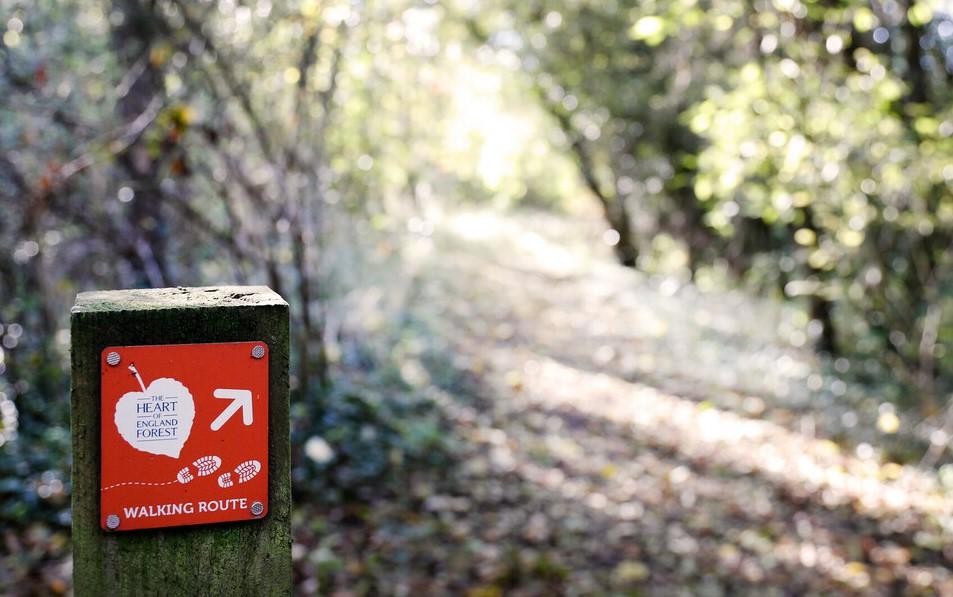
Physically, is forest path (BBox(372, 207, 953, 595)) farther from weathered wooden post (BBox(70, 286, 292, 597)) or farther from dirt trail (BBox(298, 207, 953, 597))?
weathered wooden post (BBox(70, 286, 292, 597))

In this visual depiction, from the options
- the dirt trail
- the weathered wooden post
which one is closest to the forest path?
the dirt trail

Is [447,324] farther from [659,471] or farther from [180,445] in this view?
[180,445]

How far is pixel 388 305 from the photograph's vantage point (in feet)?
34.9

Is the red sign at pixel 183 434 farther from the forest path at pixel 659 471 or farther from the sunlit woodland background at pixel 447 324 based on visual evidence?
the forest path at pixel 659 471

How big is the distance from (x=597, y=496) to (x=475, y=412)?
1.94 m

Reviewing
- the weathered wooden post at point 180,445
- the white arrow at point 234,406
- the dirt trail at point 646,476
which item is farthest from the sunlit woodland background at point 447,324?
the white arrow at point 234,406

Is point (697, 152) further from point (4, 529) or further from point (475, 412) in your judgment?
point (4, 529)

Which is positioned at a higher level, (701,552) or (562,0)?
(562,0)

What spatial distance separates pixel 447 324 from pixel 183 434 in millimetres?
10439

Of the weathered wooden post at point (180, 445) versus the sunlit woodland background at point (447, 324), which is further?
the sunlit woodland background at point (447, 324)

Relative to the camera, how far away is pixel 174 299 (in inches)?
62.7

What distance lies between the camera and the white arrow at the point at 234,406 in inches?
60.2

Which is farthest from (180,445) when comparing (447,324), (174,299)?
(447,324)

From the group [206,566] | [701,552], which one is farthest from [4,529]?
[701,552]
